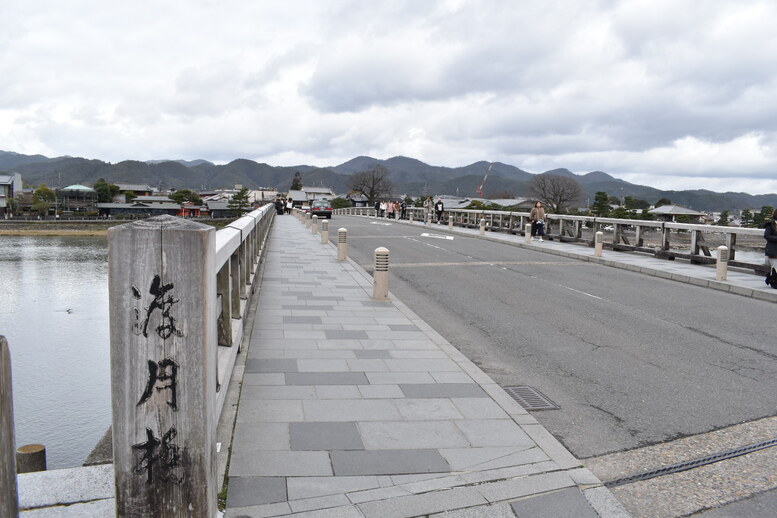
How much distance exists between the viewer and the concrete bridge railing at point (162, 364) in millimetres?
2672

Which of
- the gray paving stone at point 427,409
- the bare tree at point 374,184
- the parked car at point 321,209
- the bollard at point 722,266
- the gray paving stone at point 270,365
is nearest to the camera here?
the gray paving stone at point 427,409

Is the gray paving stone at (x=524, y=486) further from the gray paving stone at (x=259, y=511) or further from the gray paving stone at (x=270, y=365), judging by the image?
the gray paving stone at (x=270, y=365)

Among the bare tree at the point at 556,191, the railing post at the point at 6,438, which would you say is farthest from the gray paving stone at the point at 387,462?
the bare tree at the point at 556,191

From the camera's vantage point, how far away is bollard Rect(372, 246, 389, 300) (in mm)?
10695

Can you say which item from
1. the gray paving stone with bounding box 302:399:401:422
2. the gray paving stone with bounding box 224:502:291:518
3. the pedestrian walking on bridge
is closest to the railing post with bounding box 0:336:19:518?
the gray paving stone with bounding box 224:502:291:518

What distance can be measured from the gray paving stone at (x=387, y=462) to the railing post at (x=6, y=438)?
6.12ft

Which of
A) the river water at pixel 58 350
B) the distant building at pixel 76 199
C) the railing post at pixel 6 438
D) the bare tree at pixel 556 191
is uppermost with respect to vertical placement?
the bare tree at pixel 556 191

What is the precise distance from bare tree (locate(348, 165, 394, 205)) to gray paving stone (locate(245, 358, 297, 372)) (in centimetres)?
14048

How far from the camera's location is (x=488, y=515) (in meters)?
3.39

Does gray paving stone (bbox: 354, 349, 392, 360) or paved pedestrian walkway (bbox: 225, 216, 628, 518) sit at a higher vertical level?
paved pedestrian walkway (bbox: 225, 216, 628, 518)

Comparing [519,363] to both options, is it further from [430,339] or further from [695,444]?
[695,444]

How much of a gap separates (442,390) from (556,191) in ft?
394

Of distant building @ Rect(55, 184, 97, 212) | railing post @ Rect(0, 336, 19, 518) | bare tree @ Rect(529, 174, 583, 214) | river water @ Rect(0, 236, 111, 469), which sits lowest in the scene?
river water @ Rect(0, 236, 111, 469)

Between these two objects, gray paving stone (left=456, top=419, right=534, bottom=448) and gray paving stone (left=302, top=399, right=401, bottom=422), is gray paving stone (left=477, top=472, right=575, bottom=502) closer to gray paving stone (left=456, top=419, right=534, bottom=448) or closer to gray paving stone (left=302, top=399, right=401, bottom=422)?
gray paving stone (left=456, top=419, right=534, bottom=448)
